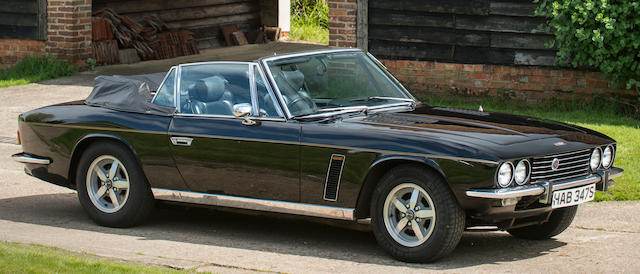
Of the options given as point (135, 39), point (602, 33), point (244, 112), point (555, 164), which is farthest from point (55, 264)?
point (135, 39)

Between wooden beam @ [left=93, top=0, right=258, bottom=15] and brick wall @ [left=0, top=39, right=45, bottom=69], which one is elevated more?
wooden beam @ [left=93, top=0, right=258, bottom=15]

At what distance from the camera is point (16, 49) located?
56.3ft

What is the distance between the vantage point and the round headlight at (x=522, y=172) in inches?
242

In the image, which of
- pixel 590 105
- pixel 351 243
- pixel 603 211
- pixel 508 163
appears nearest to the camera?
pixel 508 163

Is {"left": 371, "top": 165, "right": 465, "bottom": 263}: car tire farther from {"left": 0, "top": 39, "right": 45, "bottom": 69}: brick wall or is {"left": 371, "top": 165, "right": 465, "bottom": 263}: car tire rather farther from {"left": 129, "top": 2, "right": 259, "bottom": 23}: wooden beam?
{"left": 129, "top": 2, "right": 259, "bottom": 23}: wooden beam

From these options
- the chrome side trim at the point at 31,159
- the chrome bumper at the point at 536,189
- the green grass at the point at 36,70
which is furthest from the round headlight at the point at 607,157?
the green grass at the point at 36,70

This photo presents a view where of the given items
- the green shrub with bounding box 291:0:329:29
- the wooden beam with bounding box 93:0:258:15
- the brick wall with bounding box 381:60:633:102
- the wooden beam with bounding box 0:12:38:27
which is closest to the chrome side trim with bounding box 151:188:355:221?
the brick wall with bounding box 381:60:633:102

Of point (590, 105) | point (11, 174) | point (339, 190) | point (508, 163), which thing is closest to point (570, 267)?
point (508, 163)

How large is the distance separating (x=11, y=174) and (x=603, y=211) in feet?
19.5

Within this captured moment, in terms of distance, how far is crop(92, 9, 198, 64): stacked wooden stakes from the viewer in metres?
17.6

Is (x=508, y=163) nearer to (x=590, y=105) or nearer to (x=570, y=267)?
(x=570, y=267)

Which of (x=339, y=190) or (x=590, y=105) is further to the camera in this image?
(x=590, y=105)

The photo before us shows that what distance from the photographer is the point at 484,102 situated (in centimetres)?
1389

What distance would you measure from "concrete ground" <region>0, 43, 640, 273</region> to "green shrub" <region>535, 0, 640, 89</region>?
13.8 feet
